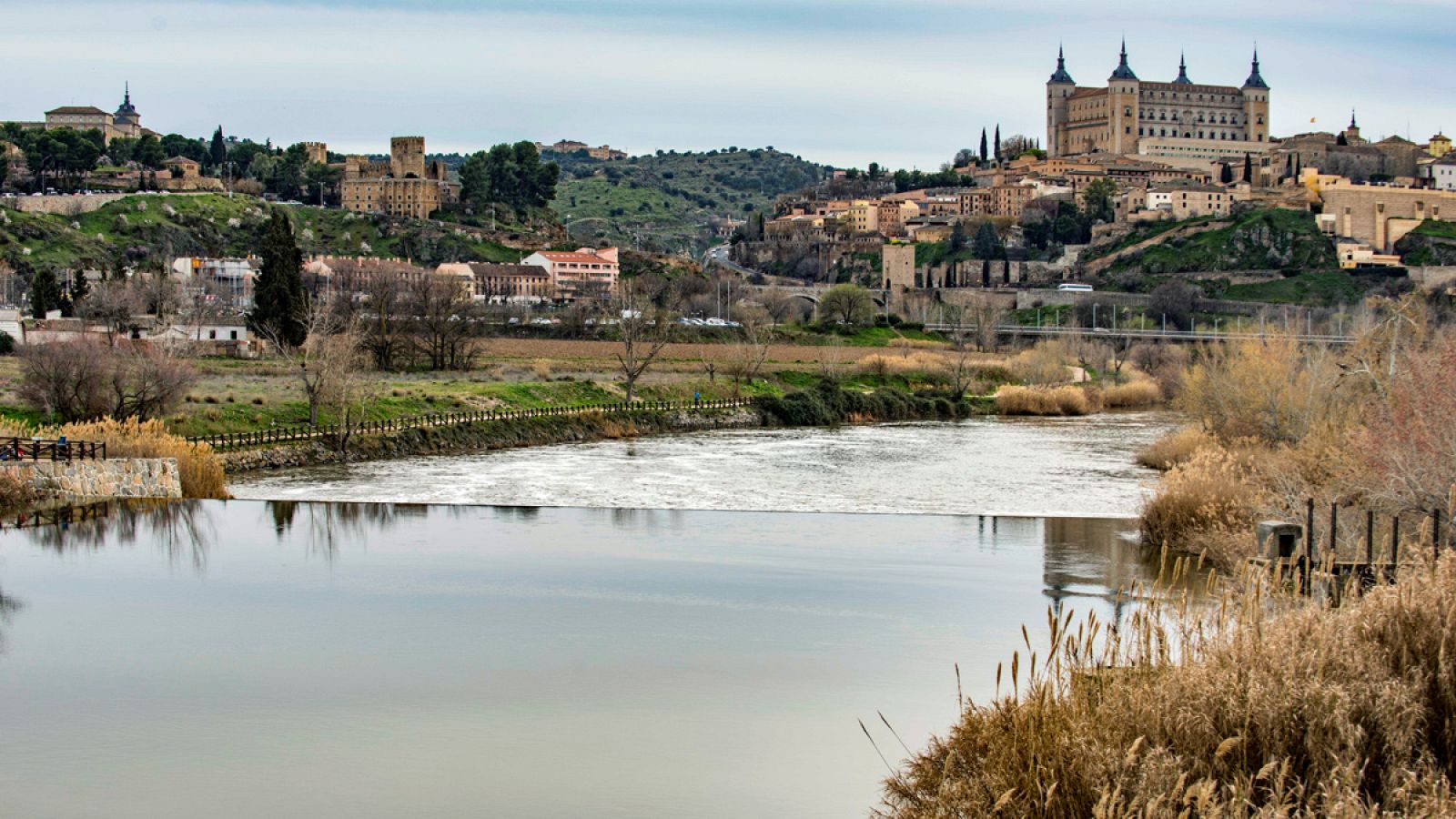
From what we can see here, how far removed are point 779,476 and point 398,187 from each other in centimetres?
10935

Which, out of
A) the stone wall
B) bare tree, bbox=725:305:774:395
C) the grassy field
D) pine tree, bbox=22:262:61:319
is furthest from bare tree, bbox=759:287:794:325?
the stone wall

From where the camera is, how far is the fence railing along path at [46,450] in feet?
84.4

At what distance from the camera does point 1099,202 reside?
14662 cm

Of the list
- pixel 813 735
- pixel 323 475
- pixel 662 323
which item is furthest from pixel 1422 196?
pixel 813 735

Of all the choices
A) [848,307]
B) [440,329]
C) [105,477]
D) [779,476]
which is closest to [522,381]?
[440,329]

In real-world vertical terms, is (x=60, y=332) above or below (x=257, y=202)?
below

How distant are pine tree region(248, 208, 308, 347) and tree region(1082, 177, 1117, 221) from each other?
107852 millimetres

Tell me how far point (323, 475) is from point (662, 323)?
109 feet

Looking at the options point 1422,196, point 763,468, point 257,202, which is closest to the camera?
point 763,468

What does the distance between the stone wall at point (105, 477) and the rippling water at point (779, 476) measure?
2.16 metres

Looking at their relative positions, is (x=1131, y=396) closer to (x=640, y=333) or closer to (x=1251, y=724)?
(x=640, y=333)

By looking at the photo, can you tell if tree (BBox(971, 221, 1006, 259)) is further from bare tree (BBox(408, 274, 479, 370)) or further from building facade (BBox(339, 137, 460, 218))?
bare tree (BBox(408, 274, 479, 370))

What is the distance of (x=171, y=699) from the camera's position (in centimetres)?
1310

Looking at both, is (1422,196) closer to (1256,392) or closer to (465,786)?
(1256,392)
